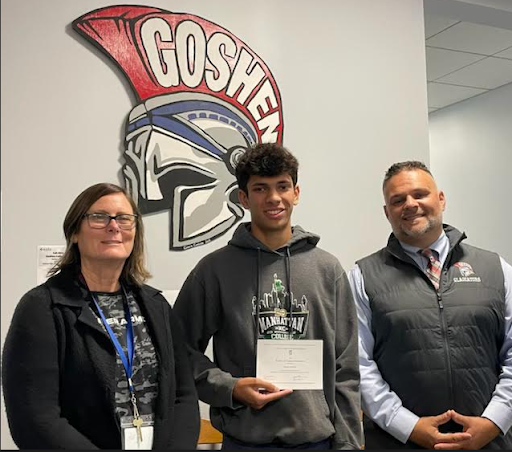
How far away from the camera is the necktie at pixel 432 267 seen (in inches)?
85.3

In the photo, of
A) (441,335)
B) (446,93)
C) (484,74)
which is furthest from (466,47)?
(441,335)

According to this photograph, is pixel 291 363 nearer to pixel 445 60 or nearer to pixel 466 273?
pixel 466 273

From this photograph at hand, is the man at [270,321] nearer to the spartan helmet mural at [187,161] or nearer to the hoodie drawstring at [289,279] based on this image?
the hoodie drawstring at [289,279]

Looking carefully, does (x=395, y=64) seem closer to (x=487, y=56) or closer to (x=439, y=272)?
(x=439, y=272)

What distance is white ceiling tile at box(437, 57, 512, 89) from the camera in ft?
16.7

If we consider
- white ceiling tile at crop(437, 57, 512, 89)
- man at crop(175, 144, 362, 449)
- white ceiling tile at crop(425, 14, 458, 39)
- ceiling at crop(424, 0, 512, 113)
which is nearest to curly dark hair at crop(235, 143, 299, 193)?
man at crop(175, 144, 362, 449)

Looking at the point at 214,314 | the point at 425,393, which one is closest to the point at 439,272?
the point at 425,393

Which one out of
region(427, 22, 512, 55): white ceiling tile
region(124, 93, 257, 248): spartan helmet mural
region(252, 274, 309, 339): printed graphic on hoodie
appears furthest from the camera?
region(427, 22, 512, 55): white ceiling tile

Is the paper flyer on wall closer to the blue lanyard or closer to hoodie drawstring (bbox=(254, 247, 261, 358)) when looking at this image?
the blue lanyard

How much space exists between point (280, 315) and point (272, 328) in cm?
5

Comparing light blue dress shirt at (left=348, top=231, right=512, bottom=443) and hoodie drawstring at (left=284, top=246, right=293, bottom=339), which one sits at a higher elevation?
hoodie drawstring at (left=284, top=246, right=293, bottom=339)

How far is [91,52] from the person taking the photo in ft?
8.91

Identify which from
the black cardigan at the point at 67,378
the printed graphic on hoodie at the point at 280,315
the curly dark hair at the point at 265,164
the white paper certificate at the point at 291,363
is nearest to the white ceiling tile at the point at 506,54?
the curly dark hair at the point at 265,164

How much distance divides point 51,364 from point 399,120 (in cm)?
237
